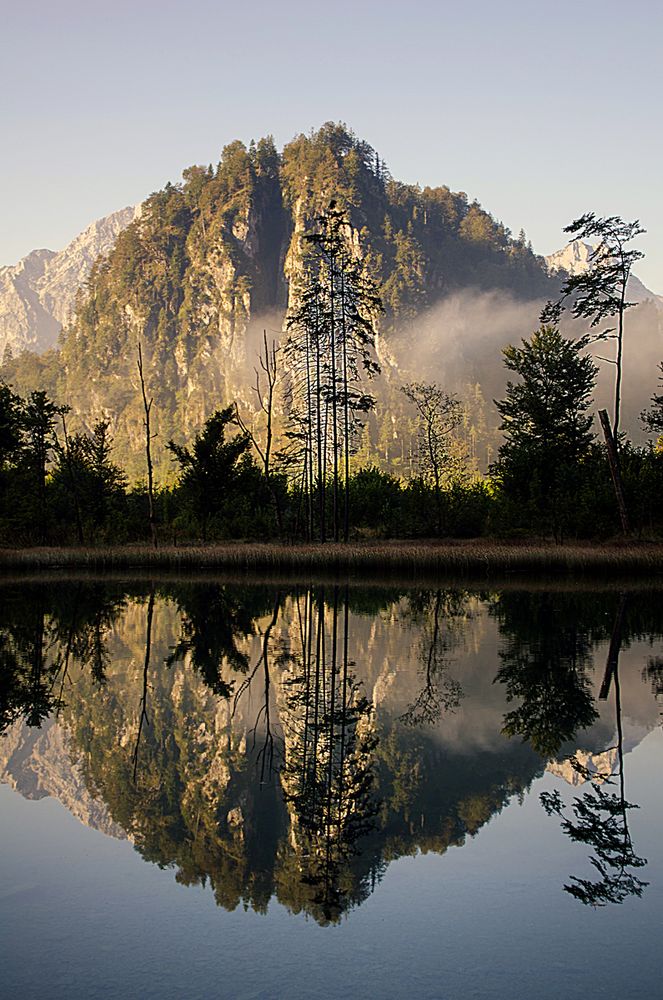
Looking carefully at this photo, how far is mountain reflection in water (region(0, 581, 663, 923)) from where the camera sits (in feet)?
22.3

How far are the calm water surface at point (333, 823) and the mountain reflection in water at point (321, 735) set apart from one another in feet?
0.12

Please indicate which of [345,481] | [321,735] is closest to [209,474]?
[345,481]

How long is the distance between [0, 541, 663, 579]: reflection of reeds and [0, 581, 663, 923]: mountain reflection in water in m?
10.7

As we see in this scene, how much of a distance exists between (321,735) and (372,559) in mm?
22492

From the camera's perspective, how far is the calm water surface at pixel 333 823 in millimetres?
5105

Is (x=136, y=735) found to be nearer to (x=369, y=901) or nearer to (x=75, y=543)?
(x=369, y=901)

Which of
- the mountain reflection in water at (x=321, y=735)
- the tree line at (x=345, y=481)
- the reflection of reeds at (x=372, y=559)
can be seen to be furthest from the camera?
the tree line at (x=345, y=481)

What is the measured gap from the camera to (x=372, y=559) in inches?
1277

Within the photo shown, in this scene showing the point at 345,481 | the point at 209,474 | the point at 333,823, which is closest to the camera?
the point at 333,823

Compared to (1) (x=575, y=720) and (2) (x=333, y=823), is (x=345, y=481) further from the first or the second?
(2) (x=333, y=823)

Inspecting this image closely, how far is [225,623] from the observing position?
1978 centimetres

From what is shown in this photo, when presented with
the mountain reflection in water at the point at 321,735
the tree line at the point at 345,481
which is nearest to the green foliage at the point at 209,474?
the tree line at the point at 345,481

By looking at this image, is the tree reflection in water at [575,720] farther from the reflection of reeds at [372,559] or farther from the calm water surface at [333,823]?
the reflection of reeds at [372,559]

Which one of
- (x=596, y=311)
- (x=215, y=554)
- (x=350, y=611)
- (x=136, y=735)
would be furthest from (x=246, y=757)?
(x=596, y=311)
